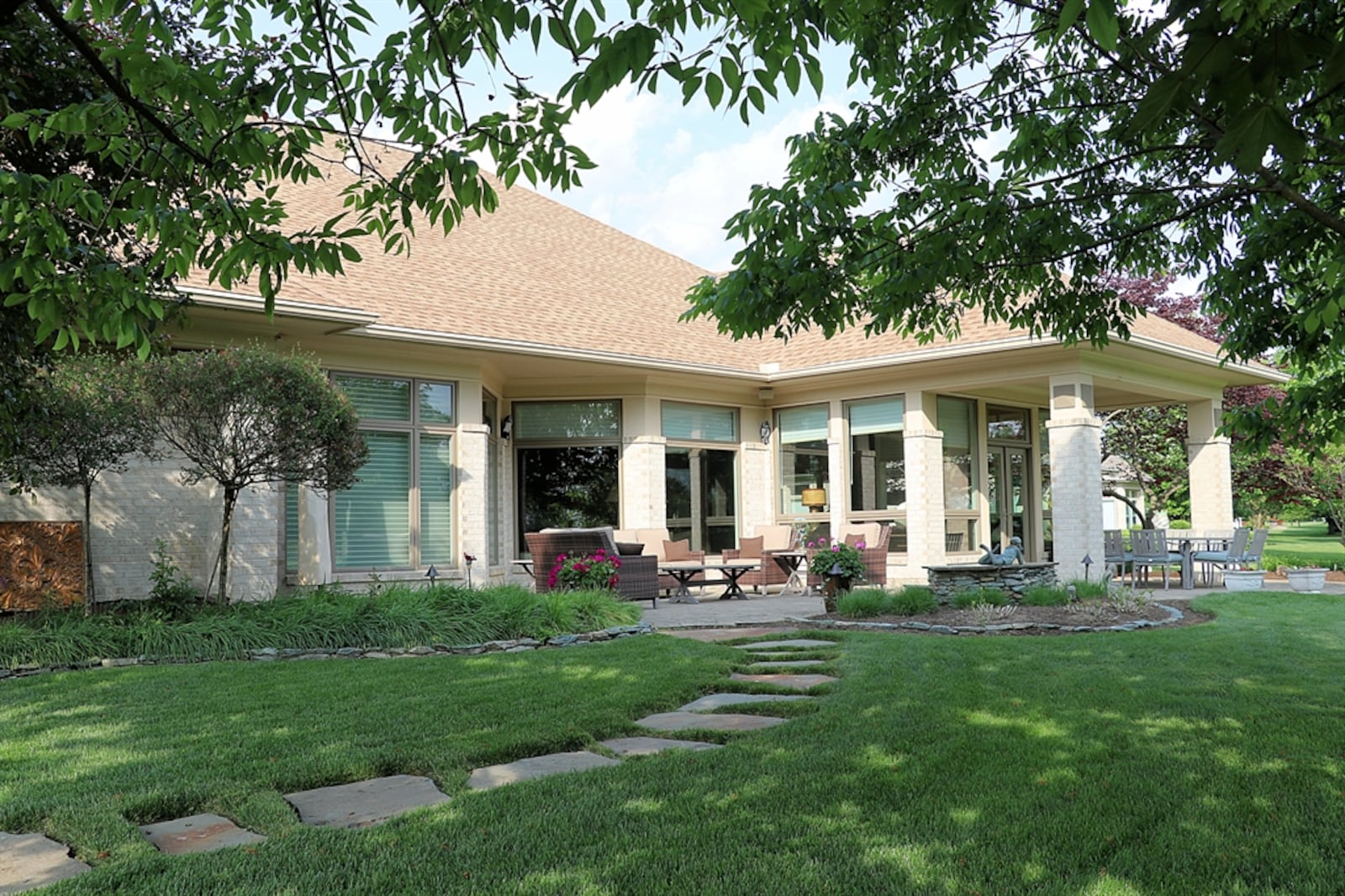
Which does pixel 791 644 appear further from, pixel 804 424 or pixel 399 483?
pixel 804 424

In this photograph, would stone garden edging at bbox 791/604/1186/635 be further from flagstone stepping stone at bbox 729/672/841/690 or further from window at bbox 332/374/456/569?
window at bbox 332/374/456/569

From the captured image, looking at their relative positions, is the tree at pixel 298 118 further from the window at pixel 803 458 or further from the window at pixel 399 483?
the window at pixel 803 458

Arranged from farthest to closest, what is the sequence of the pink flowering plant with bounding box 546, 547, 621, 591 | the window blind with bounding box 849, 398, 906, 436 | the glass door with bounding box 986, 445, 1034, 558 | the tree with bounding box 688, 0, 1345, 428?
the glass door with bounding box 986, 445, 1034, 558 < the window blind with bounding box 849, 398, 906, 436 < the pink flowering plant with bounding box 546, 547, 621, 591 < the tree with bounding box 688, 0, 1345, 428

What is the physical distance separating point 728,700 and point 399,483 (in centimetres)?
759


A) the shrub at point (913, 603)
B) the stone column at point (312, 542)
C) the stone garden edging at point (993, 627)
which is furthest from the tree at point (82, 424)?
the shrub at point (913, 603)

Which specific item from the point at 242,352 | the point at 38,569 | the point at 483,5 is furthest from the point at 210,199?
the point at 38,569

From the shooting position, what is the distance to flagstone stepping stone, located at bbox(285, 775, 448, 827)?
3.57 meters

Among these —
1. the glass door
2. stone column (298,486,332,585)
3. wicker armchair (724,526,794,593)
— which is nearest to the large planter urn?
wicker armchair (724,526,794,593)

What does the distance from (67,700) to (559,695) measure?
9.74 feet

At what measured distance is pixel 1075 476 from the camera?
44.6 feet

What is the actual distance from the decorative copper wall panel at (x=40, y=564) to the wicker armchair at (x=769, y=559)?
848 cm

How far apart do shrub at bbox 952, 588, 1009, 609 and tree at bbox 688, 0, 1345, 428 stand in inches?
172

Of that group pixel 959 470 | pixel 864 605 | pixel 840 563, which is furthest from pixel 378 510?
pixel 959 470

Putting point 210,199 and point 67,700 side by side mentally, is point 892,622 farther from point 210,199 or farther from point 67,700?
point 210,199
